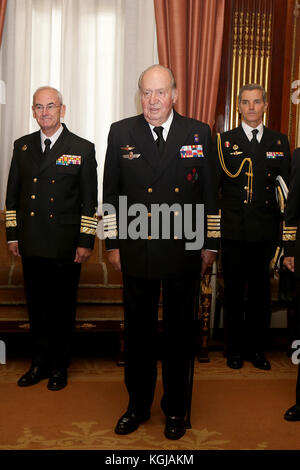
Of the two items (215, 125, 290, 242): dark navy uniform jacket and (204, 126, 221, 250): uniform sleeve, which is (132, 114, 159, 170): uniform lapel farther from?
(215, 125, 290, 242): dark navy uniform jacket

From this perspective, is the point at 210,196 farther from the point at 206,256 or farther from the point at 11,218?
the point at 11,218

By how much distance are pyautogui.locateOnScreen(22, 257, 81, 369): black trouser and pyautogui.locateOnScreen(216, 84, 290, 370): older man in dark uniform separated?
41.9 inches

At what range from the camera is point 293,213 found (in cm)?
284

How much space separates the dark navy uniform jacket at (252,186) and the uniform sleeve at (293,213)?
72cm

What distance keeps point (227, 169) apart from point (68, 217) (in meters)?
1.13

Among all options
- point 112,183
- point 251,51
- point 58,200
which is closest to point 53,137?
point 58,200

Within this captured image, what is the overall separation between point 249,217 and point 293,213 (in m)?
0.74

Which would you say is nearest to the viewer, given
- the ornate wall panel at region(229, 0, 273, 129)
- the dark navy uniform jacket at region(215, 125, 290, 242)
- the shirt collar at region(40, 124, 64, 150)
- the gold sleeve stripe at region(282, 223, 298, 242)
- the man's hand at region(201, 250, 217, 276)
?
the man's hand at region(201, 250, 217, 276)

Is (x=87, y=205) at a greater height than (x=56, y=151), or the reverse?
(x=56, y=151)

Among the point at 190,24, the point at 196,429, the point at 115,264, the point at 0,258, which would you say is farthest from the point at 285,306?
the point at 190,24

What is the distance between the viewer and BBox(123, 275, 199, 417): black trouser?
2.59 metres

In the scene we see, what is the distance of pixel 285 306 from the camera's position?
3926 millimetres

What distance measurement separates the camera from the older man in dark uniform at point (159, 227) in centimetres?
251

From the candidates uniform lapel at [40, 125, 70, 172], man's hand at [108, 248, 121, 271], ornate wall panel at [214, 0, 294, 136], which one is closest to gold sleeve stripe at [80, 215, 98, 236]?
uniform lapel at [40, 125, 70, 172]
